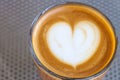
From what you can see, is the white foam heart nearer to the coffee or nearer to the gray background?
the coffee

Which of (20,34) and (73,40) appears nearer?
(73,40)

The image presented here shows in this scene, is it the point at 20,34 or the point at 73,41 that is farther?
the point at 20,34

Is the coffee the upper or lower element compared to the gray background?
upper

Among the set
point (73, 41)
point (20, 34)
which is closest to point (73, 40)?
point (73, 41)

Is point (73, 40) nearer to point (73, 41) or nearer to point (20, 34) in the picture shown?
point (73, 41)

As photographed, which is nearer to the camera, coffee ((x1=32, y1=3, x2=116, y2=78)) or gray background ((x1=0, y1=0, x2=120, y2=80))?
coffee ((x1=32, y1=3, x2=116, y2=78))

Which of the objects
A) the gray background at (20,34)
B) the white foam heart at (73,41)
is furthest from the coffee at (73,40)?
the gray background at (20,34)

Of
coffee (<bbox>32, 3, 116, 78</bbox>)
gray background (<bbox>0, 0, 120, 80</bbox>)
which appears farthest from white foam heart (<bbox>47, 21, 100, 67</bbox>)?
gray background (<bbox>0, 0, 120, 80</bbox>)
